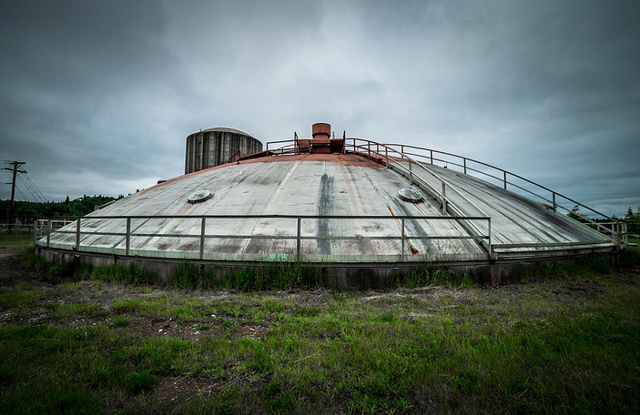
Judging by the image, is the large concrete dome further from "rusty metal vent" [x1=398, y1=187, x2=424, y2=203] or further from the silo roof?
the silo roof

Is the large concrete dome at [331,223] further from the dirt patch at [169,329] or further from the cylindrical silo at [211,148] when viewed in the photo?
the cylindrical silo at [211,148]

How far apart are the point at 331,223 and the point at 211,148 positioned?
72.9 ft

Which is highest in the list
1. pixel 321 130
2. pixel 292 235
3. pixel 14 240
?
pixel 321 130

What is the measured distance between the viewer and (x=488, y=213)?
35.9 ft

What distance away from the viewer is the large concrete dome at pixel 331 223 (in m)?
7.89

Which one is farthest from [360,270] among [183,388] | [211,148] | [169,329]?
[211,148]

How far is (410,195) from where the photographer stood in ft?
35.2

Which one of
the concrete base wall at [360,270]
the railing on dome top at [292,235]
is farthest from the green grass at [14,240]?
the concrete base wall at [360,270]

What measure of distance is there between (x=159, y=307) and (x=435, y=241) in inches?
287

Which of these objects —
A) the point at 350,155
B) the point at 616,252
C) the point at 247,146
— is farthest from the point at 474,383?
the point at 247,146

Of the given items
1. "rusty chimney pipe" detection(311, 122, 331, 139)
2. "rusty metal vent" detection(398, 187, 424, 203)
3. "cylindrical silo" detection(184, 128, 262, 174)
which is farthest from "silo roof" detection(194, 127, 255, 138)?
"rusty metal vent" detection(398, 187, 424, 203)

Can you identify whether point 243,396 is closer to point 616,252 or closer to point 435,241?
point 435,241

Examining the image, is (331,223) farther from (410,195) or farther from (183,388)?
(183,388)

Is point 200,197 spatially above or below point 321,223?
above
